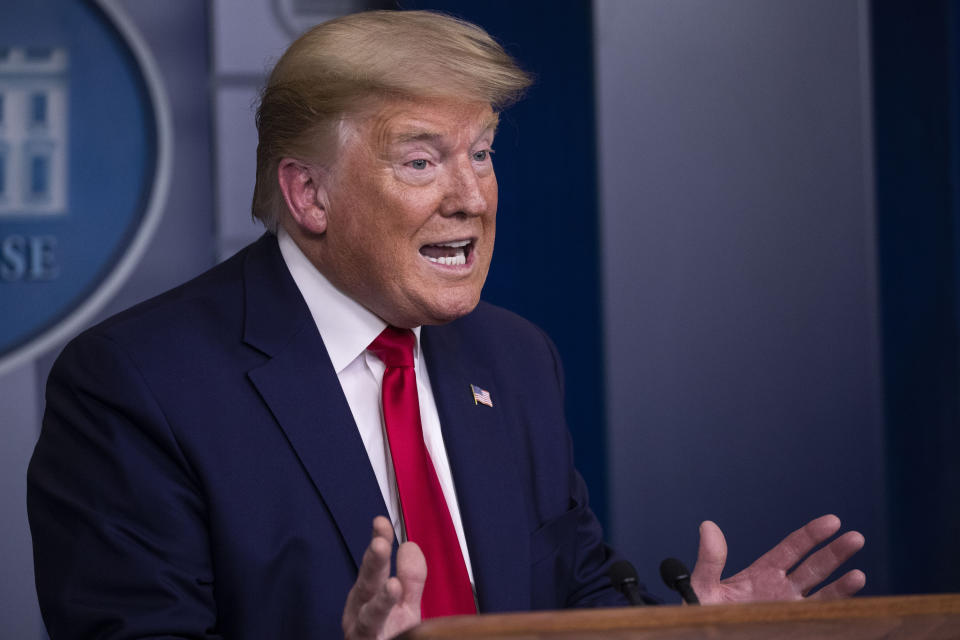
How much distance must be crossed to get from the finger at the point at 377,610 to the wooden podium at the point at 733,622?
212mm

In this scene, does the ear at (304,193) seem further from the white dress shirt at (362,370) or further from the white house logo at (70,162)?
the white house logo at (70,162)

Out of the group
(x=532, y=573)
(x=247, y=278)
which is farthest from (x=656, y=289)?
(x=247, y=278)

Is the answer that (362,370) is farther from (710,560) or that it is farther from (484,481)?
(710,560)

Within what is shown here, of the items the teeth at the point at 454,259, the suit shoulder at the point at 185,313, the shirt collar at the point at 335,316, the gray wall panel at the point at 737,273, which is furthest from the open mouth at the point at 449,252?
the gray wall panel at the point at 737,273

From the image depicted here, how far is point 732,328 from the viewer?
2527mm

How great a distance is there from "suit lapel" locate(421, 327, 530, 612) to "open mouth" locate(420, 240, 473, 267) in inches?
7.1

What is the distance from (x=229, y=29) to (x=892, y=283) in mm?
1711

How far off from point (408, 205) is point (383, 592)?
61 cm

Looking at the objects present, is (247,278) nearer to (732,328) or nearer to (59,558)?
(59,558)

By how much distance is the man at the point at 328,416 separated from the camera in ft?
4.53

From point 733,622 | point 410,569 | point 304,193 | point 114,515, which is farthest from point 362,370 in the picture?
point 733,622

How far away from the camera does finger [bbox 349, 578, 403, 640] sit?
1.09 meters

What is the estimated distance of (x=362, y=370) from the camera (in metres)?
1.60

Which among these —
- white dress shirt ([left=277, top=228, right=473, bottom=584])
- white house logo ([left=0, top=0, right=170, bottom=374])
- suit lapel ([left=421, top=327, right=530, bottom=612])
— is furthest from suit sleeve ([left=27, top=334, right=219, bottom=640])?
white house logo ([left=0, top=0, right=170, bottom=374])
